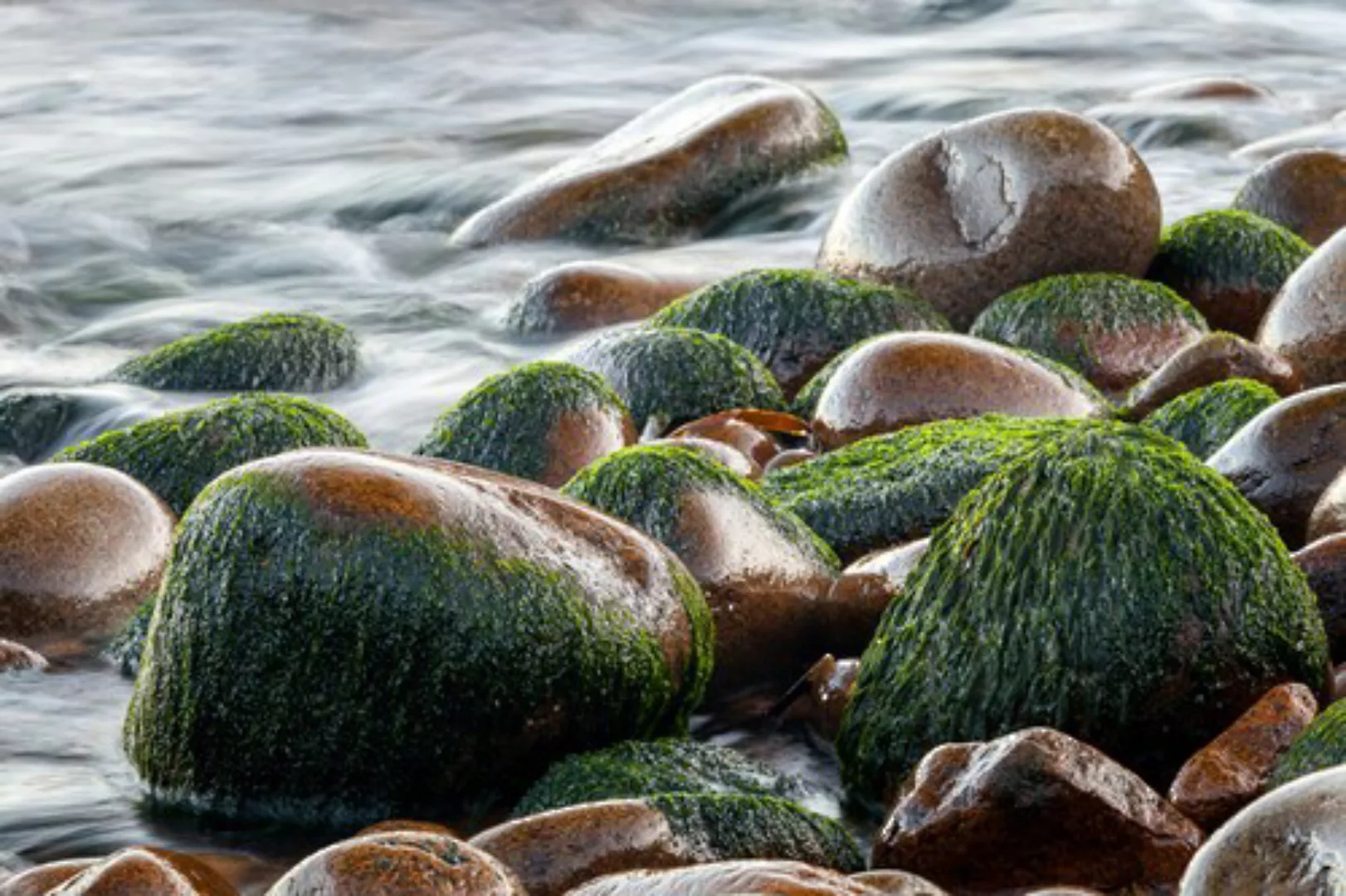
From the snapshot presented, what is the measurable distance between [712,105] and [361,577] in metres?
7.39

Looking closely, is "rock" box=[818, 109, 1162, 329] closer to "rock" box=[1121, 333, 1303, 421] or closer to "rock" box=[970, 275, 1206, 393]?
"rock" box=[970, 275, 1206, 393]

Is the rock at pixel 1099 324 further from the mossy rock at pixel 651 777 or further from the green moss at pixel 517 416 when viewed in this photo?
the mossy rock at pixel 651 777

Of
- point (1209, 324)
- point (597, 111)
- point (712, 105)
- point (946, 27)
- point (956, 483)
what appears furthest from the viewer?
point (946, 27)

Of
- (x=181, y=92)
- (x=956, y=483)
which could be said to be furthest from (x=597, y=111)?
(x=956, y=483)

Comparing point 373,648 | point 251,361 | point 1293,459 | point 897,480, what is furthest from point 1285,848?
point 251,361

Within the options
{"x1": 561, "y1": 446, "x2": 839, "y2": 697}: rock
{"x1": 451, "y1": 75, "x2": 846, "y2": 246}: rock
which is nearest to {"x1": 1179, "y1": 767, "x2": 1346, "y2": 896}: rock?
{"x1": 561, "y1": 446, "x2": 839, "y2": 697}: rock

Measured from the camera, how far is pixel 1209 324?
834 centimetres

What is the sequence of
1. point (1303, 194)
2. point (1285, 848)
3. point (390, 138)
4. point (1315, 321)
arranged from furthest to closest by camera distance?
1. point (390, 138)
2. point (1303, 194)
3. point (1315, 321)
4. point (1285, 848)

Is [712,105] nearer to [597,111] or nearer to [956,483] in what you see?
[597,111]

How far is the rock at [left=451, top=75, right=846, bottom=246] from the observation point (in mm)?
10703

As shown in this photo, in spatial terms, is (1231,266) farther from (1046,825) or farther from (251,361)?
(1046,825)

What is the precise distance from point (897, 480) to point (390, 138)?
28.1 ft

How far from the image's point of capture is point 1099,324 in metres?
7.74

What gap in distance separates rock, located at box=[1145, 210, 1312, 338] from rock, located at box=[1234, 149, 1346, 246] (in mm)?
655
